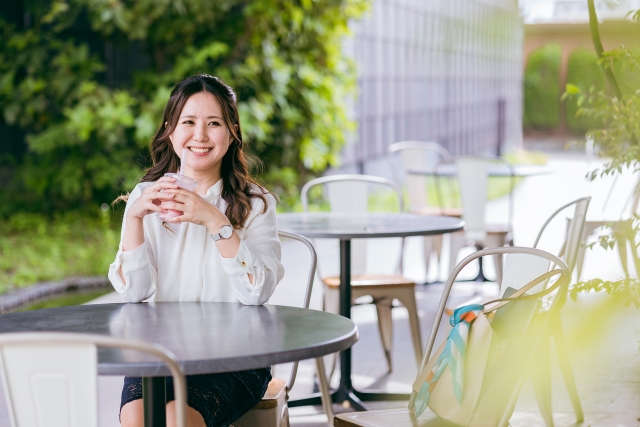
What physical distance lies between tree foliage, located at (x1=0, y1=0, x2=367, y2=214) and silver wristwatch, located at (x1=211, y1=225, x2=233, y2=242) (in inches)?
202

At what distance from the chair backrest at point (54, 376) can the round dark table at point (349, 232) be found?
1.83 m

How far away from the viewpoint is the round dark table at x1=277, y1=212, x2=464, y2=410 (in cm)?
308

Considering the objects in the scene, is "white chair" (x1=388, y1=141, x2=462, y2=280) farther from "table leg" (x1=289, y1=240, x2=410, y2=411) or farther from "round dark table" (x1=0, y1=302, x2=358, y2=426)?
"round dark table" (x1=0, y1=302, x2=358, y2=426)

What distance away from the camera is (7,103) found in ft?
24.5

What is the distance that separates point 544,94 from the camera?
2.83ft

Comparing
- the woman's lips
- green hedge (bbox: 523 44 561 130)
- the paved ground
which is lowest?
the paved ground

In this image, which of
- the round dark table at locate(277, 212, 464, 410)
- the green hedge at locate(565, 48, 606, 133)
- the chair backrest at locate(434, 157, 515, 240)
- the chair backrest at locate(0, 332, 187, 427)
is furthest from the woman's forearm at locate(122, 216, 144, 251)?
the chair backrest at locate(434, 157, 515, 240)

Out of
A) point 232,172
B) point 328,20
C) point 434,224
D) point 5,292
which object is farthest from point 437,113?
point 232,172

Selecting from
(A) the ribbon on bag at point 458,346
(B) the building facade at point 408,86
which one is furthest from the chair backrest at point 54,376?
(B) the building facade at point 408,86

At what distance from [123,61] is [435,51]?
7414mm

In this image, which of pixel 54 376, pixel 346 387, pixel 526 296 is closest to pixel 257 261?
pixel 526 296

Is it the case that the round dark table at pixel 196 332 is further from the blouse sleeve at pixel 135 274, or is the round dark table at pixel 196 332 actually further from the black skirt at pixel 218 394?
the black skirt at pixel 218 394

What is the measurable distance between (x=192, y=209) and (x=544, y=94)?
1.13 metres

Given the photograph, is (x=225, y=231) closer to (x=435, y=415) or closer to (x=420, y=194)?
(x=435, y=415)
